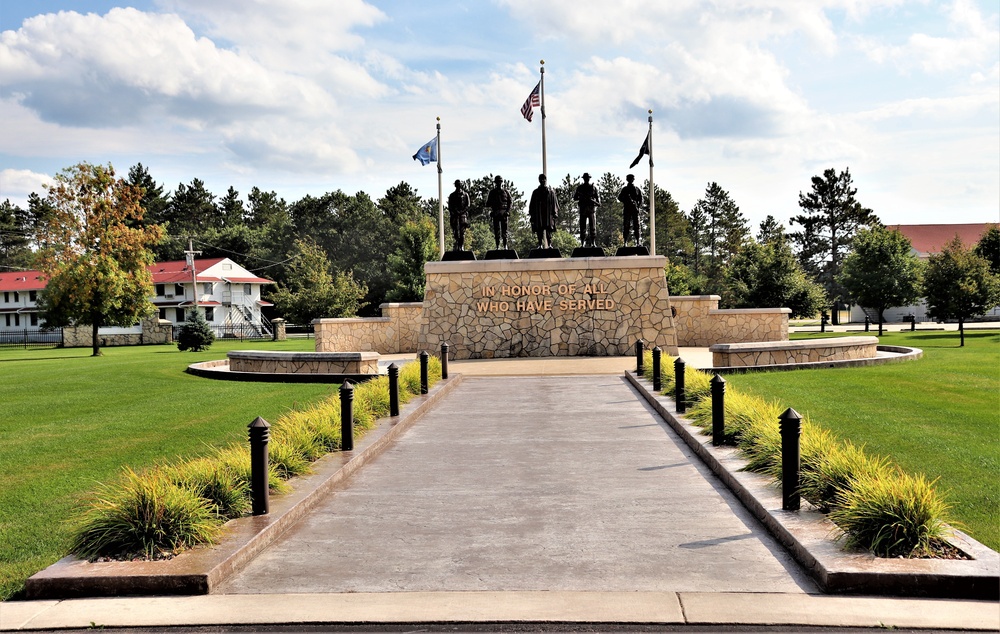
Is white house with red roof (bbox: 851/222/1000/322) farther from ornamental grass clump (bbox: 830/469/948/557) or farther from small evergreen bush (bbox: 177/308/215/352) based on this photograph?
ornamental grass clump (bbox: 830/469/948/557)

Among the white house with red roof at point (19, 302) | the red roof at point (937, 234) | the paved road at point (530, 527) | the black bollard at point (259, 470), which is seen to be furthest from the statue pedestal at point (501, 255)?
the red roof at point (937, 234)

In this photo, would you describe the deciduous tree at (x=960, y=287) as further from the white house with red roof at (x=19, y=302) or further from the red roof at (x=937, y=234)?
the white house with red roof at (x=19, y=302)

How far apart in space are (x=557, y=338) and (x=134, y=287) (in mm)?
25876

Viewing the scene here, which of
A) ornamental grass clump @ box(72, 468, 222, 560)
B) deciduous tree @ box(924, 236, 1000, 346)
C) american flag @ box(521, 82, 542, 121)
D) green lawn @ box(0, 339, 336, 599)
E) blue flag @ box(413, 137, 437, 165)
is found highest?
american flag @ box(521, 82, 542, 121)

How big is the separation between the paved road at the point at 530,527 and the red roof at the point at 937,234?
77.3 metres

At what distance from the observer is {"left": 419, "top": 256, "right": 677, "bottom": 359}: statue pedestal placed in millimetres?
25172

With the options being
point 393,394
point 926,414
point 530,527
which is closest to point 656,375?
point 926,414

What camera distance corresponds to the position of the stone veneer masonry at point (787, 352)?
63.5 ft

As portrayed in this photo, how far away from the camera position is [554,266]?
2533 centimetres

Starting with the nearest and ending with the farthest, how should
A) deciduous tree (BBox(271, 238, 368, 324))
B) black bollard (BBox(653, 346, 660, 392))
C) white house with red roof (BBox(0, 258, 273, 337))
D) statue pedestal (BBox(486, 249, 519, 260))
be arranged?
black bollard (BBox(653, 346, 660, 392)) < statue pedestal (BBox(486, 249, 519, 260)) < deciduous tree (BBox(271, 238, 368, 324)) < white house with red roof (BBox(0, 258, 273, 337))

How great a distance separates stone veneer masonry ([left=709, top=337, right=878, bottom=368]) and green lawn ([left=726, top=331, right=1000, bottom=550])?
90 cm

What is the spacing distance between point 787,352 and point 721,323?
994 cm

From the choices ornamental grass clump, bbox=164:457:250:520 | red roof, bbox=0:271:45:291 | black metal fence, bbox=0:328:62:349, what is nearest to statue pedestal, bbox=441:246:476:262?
ornamental grass clump, bbox=164:457:250:520

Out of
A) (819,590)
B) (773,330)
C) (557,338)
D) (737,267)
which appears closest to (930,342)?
(773,330)
